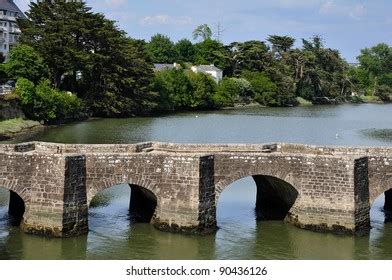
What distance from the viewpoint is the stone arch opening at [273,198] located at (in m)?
21.4

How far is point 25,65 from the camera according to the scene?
2339 inches

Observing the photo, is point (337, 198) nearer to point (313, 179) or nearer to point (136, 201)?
point (313, 179)

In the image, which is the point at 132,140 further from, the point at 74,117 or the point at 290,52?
the point at 290,52

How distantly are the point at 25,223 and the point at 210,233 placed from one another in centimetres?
613

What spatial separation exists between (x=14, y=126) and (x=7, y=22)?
45931 millimetres

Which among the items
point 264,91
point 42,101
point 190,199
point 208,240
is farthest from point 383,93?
point 190,199

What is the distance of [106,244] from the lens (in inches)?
739

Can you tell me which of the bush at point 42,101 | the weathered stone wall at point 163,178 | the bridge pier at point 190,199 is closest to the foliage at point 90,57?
the bush at point 42,101

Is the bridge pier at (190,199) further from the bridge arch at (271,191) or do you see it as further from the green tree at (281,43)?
the green tree at (281,43)

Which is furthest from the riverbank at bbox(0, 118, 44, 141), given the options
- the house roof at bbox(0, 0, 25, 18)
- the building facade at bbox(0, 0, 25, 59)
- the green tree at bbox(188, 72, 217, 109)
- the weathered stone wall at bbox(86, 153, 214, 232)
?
the house roof at bbox(0, 0, 25, 18)

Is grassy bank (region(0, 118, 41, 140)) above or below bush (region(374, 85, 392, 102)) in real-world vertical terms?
below

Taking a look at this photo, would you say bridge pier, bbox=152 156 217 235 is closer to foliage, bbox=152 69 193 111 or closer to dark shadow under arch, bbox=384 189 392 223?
dark shadow under arch, bbox=384 189 392 223

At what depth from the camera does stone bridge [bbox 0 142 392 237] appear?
18.3 meters

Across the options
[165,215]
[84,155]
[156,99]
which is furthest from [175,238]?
[156,99]
